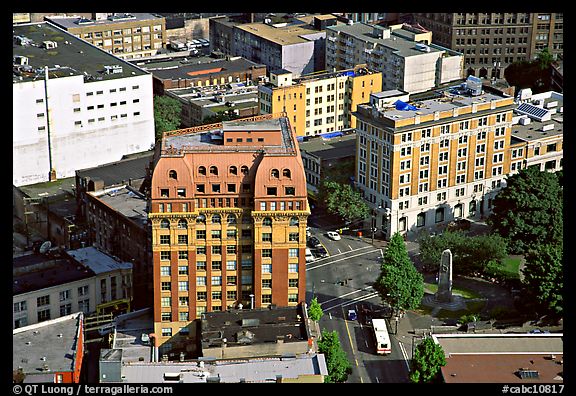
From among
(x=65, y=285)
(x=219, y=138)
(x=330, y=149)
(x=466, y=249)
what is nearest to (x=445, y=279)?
(x=466, y=249)

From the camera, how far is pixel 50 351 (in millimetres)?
134125

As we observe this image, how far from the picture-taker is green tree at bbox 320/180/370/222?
7165 inches

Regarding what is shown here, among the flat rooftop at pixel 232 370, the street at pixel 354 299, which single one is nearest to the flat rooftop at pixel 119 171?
the street at pixel 354 299

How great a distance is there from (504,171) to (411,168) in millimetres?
20425

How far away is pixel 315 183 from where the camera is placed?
19312 centimetres

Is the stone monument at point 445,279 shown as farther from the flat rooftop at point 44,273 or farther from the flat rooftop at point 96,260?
the flat rooftop at point 44,273

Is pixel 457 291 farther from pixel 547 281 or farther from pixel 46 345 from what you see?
pixel 46 345

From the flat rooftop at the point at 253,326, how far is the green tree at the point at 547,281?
110ft

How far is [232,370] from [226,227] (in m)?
20.9

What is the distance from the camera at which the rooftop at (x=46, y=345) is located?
13038 cm
